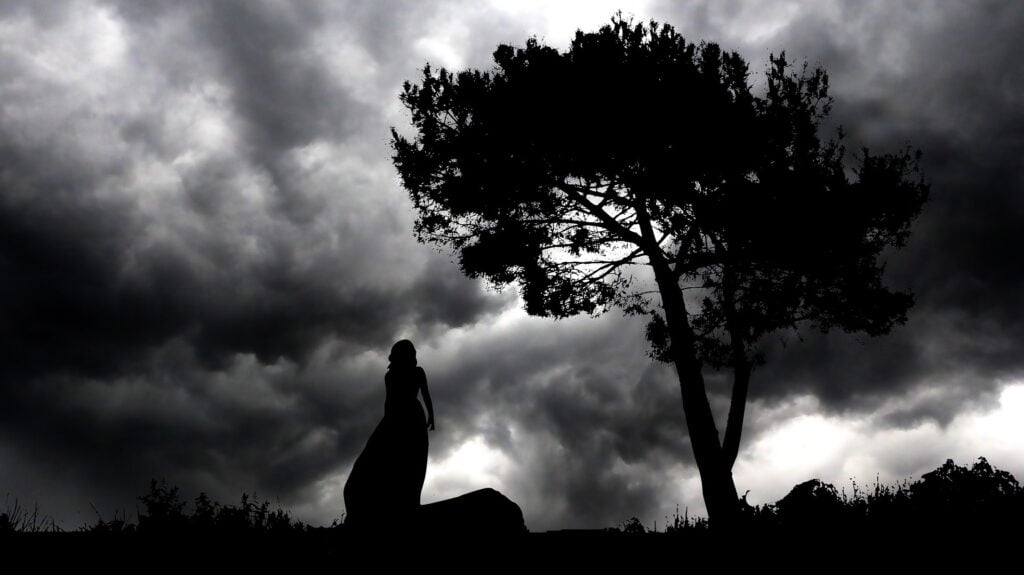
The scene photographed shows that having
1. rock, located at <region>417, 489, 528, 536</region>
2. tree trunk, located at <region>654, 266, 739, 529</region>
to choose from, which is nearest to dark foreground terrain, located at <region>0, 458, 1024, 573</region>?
rock, located at <region>417, 489, 528, 536</region>

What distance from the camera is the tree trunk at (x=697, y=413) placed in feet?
42.7

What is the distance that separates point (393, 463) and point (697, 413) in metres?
8.84

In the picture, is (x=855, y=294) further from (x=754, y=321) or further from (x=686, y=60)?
(x=686, y=60)

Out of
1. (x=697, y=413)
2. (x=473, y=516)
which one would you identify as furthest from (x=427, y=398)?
(x=697, y=413)

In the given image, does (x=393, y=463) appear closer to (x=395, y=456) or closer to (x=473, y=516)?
(x=395, y=456)

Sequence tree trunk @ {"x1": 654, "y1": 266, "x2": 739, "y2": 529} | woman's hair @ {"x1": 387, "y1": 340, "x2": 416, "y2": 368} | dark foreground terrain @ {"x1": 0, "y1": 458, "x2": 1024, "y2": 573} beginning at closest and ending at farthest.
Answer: dark foreground terrain @ {"x1": 0, "y1": 458, "x2": 1024, "y2": 573}
woman's hair @ {"x1": 387, "y1": 340, "x2": 416, "y2": 368}
tree trunk @ {"x1": 654, "y1": 266, "x2": 739, "y2": 529}

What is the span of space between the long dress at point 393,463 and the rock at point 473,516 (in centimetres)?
21

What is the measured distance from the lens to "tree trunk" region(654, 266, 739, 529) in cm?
1302

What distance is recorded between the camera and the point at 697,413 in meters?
13.6

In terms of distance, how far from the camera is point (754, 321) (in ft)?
49.5

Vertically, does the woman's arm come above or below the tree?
below

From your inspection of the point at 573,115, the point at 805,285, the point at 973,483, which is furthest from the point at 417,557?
the point at 805,285

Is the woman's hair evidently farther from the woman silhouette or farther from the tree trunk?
the tree trunk

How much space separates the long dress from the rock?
21cm
